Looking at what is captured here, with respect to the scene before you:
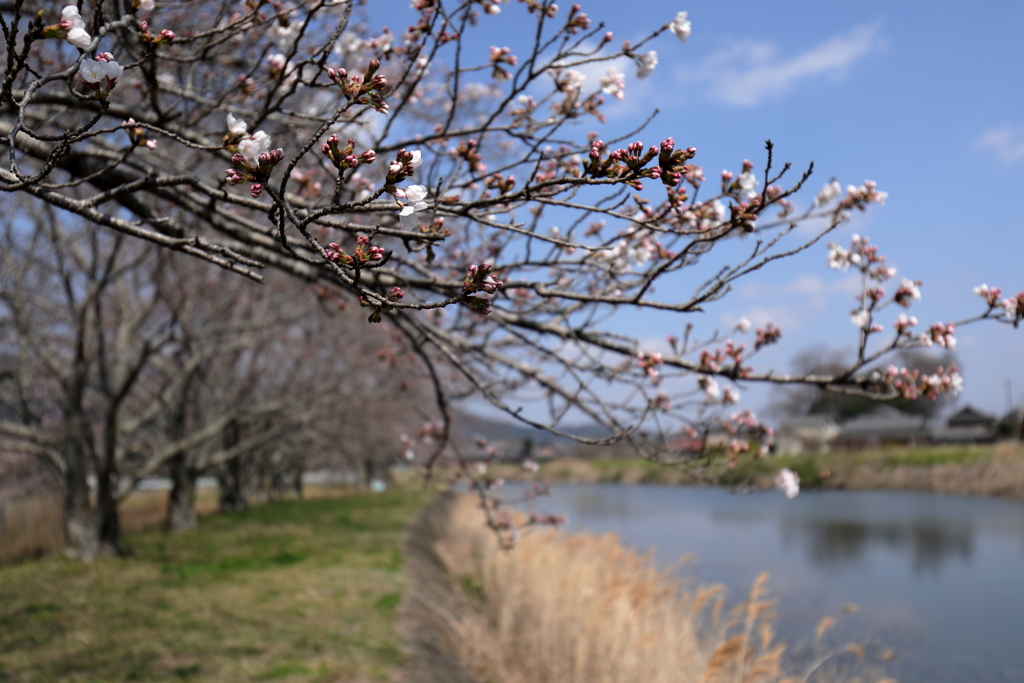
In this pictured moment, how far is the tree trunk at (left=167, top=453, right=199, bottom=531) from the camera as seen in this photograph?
14992 mm

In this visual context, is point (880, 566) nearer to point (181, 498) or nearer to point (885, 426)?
point (181, 498)

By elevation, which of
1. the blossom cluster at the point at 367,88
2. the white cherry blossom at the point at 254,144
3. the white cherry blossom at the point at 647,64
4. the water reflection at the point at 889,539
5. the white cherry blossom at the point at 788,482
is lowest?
the water reflection at the point at 889,539

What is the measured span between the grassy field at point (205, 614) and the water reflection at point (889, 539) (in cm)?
1043

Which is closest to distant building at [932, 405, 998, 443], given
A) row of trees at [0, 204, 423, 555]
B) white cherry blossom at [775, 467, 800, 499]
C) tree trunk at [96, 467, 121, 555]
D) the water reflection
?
the water reflection

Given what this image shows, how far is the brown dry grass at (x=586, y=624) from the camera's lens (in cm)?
459

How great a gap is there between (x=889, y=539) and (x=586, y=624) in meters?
15.6

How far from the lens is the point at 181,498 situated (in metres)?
15.1

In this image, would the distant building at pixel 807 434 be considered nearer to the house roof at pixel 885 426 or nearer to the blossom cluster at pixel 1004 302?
the house roof at pixel 885 426

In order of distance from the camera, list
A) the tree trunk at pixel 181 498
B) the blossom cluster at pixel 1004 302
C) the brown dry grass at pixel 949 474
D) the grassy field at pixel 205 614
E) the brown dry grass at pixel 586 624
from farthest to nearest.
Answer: the brown dry grass at pixel 949 474, the tree trunk at pixel 181 498, the grassy field at pixel 205 614, the brown dry grass at pixel 586 624, the blossom cluster at pixel 1004 302

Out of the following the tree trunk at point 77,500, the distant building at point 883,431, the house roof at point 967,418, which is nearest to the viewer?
the tree trunk at point 77,500

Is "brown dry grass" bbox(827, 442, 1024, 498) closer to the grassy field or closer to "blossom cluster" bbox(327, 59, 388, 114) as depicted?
the grassy field

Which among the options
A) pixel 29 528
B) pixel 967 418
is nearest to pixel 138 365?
pixel 29 528

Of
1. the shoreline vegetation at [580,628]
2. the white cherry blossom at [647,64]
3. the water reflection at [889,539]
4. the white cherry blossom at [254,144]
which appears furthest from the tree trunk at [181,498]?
the white cherry blossom at [254,144]

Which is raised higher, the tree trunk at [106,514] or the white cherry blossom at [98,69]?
the white cherry blossom at [98,69]
